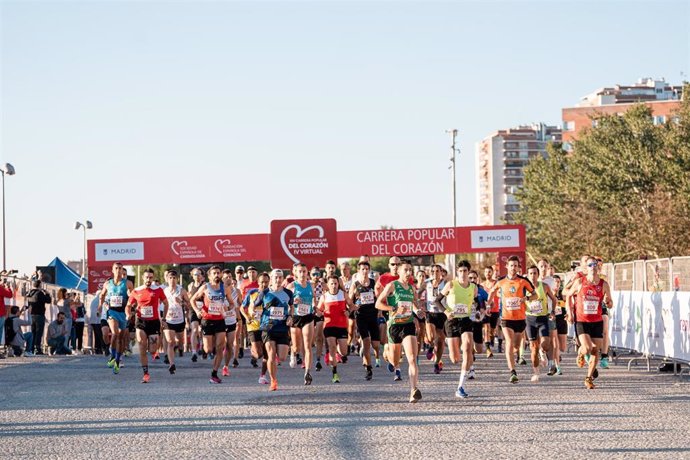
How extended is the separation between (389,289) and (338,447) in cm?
572

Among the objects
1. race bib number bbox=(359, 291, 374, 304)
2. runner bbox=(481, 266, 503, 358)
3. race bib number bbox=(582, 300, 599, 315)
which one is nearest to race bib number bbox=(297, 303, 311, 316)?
race bib number bbox=(359, 291, 374, 304)

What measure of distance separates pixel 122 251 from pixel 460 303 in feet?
122

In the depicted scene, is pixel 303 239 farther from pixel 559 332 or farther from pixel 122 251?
pixel 559 332

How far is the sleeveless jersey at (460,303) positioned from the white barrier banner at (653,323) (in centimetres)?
385

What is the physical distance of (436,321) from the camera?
24.4m

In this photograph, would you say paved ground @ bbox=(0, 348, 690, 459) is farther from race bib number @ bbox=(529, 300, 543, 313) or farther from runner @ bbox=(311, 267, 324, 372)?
runner @ bbox=(311, 267, 324, 372)

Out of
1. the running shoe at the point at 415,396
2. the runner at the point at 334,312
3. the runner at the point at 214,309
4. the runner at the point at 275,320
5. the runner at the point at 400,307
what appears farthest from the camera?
the runner at the point at 334,312

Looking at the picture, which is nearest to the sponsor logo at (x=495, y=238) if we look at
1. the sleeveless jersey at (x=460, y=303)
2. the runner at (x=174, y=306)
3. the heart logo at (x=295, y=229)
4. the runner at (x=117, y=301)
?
the heart logo at (x=295, y=229)

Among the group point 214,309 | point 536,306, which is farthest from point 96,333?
point 536,306

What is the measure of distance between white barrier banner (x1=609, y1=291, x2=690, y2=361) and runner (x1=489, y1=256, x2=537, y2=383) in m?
2.54

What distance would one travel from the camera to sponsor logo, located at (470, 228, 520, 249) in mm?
52656

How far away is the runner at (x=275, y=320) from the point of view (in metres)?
19.4

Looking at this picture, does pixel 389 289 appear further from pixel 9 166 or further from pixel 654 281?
pixel 9 166

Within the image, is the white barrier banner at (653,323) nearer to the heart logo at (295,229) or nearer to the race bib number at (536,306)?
the race bib number at (536,306)
